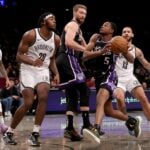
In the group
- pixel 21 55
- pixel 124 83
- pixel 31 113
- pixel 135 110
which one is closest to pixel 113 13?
pixel 135 110

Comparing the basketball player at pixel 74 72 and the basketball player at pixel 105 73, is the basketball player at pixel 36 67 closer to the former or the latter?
the basketball player at pixel 74 72

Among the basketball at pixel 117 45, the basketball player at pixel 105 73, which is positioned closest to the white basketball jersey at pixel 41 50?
the basketball player at pixel 105 73

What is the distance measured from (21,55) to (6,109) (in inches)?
315

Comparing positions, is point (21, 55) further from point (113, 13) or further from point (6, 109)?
point (113, 13)

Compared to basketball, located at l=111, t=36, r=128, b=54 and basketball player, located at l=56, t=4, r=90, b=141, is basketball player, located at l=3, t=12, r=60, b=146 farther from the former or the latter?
basketball, located at l=111, t=36, r=128, b=54

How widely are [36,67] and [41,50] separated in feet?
0.82

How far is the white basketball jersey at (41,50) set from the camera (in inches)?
258

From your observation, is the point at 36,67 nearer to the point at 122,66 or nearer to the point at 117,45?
the point at 117,45

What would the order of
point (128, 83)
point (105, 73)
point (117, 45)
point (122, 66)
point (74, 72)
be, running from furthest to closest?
point (122, 66)
point (128, 83)
point (105, 73)
point (74, 72)
point (117, 45)

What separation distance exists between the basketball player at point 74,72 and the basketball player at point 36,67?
36 cm

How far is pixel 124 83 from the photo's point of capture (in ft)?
26.2

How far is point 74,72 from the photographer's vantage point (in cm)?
707

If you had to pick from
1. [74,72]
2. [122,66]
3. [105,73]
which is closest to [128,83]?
[122,66]

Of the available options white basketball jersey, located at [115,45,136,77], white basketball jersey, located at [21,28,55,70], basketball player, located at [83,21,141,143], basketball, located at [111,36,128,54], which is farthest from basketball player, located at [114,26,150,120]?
white basketball jersey, located at [21,28,55,70]
